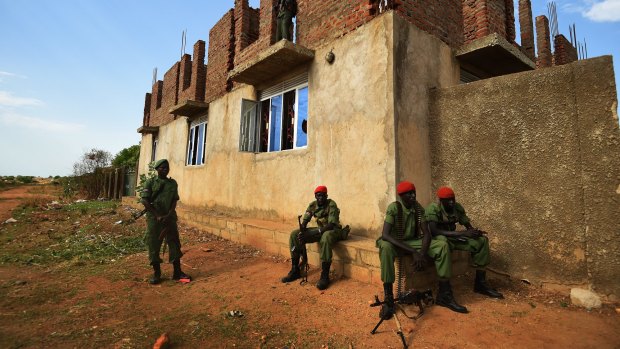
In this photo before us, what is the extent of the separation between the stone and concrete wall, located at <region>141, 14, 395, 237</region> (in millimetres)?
2292

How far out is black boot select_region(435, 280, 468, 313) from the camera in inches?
129

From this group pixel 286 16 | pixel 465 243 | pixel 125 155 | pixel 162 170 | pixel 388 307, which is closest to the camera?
pixel 388 307

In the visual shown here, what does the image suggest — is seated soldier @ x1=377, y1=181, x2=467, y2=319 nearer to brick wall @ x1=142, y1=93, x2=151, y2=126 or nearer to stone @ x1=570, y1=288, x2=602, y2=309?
stone @ x1=570, y1=288, x2=602, y2=309

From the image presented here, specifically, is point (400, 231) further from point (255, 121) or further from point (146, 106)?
point (146, 106)

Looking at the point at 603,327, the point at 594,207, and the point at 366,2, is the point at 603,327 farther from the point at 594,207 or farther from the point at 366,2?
the point at 366,2

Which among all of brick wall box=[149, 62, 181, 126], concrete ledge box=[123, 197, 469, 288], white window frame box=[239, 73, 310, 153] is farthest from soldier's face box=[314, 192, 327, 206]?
brick wall box=[149, 62, 181, 126]

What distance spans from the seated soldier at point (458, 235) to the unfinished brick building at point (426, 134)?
27.3 inches

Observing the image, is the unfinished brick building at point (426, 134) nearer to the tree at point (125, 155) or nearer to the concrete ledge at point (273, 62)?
the concrete ledge at point (273, 62)

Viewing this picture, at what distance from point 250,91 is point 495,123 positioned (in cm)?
549

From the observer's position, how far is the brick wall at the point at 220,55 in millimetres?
9008

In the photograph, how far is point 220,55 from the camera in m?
9.43

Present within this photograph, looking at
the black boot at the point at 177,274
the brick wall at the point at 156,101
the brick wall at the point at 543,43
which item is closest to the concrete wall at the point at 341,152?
the black boot at the point at 177,274

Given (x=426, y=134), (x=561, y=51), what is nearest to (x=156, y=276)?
(x=426, y=134)

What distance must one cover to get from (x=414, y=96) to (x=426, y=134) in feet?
2.14
